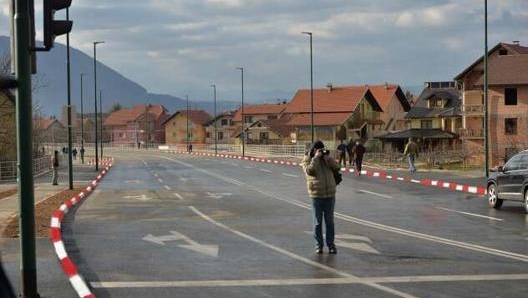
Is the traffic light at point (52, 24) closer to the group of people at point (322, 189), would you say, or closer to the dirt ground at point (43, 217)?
the group of people at point (322, 189)

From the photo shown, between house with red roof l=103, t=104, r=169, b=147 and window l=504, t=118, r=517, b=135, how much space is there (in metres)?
114

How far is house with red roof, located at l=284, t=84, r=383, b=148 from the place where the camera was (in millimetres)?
94406

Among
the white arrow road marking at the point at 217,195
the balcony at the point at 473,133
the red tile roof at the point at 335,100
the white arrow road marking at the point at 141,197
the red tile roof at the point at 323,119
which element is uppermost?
the red tile roof at the point at 335,100

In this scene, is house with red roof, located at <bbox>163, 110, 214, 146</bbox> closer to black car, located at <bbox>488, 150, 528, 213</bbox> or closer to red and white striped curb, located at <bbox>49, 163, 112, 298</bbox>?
red and white striped curb, located at <bbox>49, 163, 112, 298</bbox>

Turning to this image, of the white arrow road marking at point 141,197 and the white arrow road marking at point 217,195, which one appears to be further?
the white arrow road marking at point 217,195

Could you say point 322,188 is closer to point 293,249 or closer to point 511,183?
point 293,249

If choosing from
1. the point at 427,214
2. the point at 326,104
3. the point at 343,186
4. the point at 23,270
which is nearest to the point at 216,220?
the point at 427,214

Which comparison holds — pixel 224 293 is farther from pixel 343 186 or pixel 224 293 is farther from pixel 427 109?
pixel 427 109

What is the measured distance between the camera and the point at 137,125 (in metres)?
172

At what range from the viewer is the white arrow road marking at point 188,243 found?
470 inches

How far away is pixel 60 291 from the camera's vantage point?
344 inches

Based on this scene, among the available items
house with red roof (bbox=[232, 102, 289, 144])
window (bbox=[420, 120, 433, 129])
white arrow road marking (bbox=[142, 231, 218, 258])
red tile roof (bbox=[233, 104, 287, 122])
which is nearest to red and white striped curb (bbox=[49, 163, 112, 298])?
white arrow road marking (bbox=[142, 231, 218, 258])

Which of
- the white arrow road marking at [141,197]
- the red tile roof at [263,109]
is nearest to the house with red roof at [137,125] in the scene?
the red tile roof at [263,109]

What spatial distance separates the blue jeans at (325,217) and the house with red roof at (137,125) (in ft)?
507
